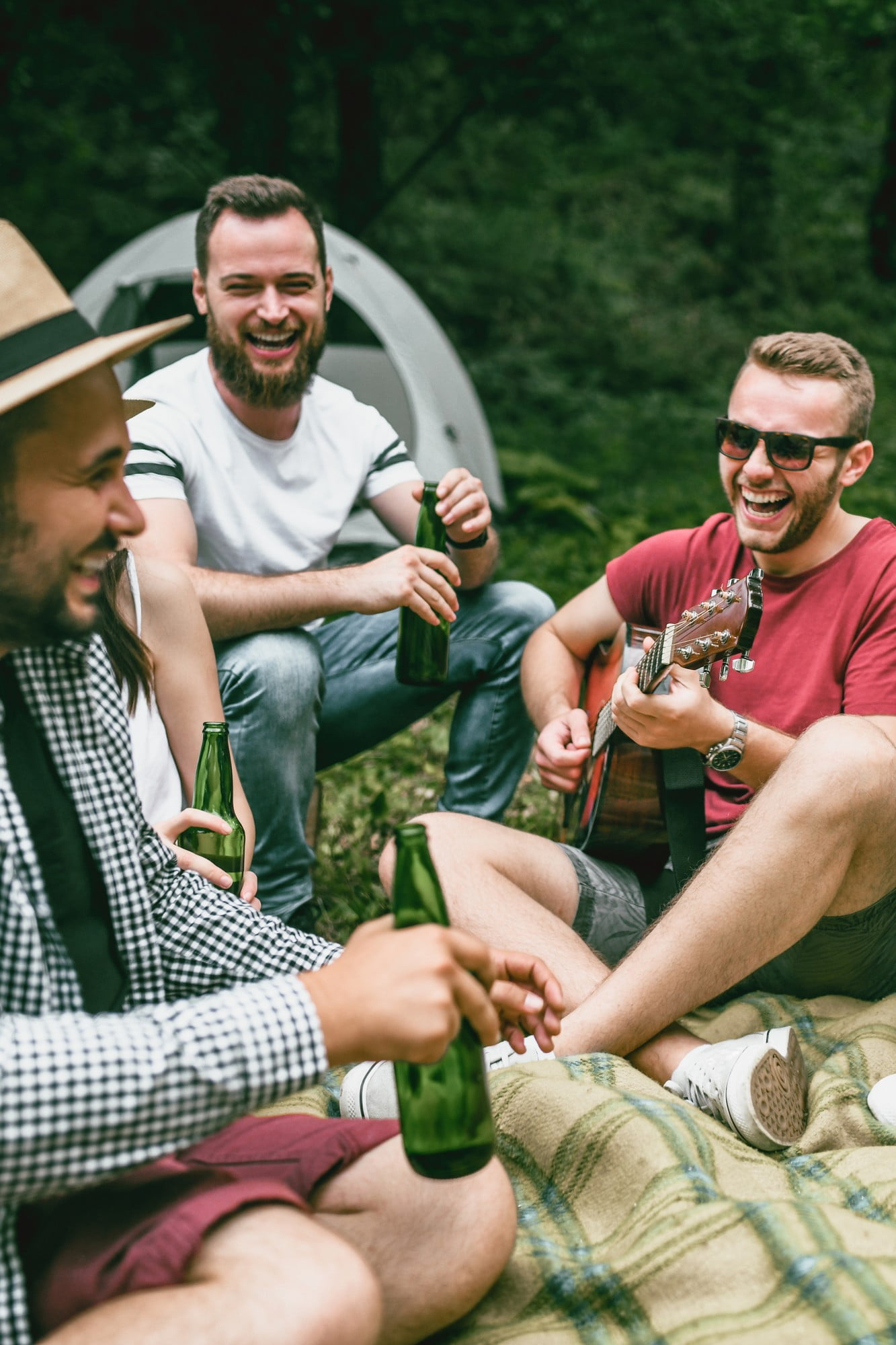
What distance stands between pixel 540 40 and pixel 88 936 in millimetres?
9476

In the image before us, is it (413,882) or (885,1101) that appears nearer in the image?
(413,882)

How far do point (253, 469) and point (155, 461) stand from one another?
1.06ft

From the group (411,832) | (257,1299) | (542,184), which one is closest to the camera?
(257,1299)

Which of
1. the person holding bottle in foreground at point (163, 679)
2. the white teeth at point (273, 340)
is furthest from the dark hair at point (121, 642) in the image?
the white teeth at point (273, 340)

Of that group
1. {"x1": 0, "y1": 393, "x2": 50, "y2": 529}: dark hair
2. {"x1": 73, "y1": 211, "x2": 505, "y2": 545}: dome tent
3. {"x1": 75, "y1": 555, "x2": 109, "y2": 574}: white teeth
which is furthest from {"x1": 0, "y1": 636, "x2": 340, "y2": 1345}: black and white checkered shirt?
{"x1": 73, "y1": 211, "x2": 505, "y2": 545}: dome tent

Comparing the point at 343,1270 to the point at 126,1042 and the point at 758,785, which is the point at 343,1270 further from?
the point at 758,785

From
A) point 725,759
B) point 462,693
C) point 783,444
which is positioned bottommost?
point 462,693

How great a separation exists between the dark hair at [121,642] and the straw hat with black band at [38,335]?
77 cm

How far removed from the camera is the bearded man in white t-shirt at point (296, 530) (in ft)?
10.4

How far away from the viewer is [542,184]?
1628cm

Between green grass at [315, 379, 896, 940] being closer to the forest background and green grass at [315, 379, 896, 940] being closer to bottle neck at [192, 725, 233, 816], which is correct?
the forest background

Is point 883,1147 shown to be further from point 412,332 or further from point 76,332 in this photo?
point 412,332

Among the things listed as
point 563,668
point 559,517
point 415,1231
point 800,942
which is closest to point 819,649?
point 800,942

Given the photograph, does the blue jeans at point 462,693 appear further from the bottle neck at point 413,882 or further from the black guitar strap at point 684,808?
the bottle neck at point 413,882
